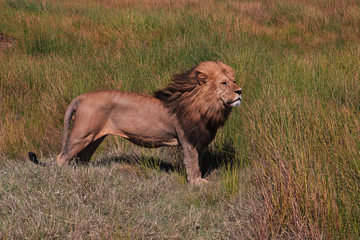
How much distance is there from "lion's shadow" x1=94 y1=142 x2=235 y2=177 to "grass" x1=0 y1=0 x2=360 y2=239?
15mm

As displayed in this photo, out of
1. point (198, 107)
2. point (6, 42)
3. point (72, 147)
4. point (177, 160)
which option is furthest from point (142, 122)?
point (6, 42)

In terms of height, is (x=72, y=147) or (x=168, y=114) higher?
(x=168, y=114)

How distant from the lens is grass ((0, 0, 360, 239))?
2625mm

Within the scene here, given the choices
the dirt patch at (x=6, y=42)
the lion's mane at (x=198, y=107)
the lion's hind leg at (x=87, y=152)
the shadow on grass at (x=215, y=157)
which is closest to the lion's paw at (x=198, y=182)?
the lion's mane at (x=198, y=107)

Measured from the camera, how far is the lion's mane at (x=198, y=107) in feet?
11.5

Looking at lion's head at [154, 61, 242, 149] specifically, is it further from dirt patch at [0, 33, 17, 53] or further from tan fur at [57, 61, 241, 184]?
dirt patch at [0, 33, 17, 53]

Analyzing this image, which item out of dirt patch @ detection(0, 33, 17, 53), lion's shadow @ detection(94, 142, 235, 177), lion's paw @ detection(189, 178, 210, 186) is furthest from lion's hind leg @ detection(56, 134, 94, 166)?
dirt patch @ detection(0, 33, 17, 53)

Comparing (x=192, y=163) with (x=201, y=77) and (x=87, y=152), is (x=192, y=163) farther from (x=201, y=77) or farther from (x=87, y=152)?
(x=87, y=152)

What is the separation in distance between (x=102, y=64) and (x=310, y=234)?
3.93 meters

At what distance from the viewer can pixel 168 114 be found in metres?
3.71

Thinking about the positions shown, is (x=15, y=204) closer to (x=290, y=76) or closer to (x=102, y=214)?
(x=102, y=214)

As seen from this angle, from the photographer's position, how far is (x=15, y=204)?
114 inches

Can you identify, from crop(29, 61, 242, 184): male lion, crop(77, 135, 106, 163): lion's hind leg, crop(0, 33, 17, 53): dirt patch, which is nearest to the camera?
crop(29, 61, 242, 184): male lion

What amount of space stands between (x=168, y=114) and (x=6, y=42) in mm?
4762
